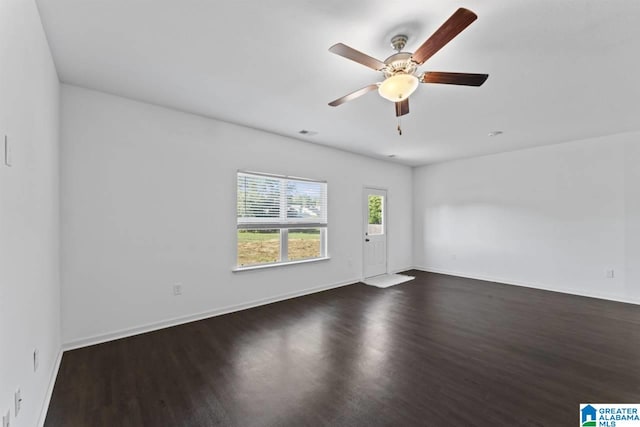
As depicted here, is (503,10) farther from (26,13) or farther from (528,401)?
(26,13)

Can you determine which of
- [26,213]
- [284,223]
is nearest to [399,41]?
[26,213]

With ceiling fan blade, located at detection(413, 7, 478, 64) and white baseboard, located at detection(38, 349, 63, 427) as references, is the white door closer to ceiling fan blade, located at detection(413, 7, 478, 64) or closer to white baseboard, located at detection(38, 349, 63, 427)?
ceiling fan blade, located at detection(413, 7, 478, 64)

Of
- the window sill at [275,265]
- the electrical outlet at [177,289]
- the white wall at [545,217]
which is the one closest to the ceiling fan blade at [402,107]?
the window sill at [275,265]

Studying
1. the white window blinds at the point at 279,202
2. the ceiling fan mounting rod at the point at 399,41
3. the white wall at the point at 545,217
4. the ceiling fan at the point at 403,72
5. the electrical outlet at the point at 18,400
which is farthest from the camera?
the white wall at the point at 545,217

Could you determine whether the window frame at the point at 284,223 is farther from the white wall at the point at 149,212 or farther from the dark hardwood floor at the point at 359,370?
the dark hardwood floor at the point at 359,370

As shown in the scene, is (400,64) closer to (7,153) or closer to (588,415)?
(7,153)

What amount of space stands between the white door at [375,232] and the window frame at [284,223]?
3.79 ft

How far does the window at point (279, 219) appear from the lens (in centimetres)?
394

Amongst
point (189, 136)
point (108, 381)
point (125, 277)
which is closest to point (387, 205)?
point (189, 136)

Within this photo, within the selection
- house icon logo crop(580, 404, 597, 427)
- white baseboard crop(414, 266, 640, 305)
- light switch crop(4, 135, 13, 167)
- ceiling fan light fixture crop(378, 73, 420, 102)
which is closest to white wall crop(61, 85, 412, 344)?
light switch crop(4, 135, 13, 167)

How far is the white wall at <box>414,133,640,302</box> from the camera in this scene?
4.20 meters

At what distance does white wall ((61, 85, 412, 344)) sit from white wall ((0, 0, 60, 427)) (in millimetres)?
477

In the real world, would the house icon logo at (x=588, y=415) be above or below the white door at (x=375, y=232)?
below

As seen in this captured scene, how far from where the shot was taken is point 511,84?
2645 mm
